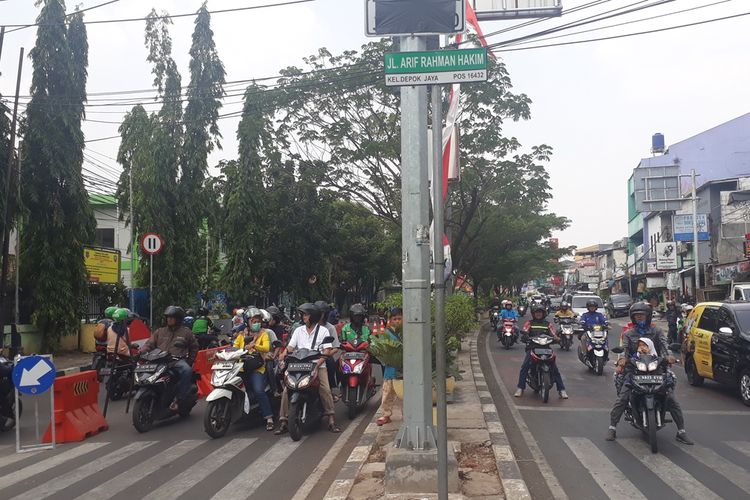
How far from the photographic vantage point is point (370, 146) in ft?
65.6

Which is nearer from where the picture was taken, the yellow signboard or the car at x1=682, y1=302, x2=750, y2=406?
the car at x1=682, y1=302, x2=750, y2=406

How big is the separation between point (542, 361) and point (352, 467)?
5205 millimetres

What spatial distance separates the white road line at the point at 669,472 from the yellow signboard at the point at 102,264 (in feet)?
60.5

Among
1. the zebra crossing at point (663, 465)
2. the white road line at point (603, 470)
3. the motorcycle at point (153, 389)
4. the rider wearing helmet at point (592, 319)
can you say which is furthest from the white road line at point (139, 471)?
the rider wearing helmet at point (592, 319)

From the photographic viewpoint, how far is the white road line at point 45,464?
6.51 m

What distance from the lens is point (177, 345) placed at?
9.02 metres

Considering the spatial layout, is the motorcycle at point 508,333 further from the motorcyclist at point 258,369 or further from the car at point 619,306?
the car at point 619,306

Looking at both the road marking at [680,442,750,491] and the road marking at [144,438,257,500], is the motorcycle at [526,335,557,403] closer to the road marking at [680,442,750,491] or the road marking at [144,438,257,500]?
the road marking at [680,442,750,491]

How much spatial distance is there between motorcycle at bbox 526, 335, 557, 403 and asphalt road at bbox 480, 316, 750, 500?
241 mm

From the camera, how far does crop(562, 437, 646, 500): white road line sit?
18.9 ft

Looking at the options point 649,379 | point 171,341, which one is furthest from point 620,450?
point 171,341

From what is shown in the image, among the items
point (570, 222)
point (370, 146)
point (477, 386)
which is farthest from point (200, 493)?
point (570, 222)

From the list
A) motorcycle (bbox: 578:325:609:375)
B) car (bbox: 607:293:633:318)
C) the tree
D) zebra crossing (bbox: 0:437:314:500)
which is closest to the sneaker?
zebra crossing (bbox: 0:437:314:500)

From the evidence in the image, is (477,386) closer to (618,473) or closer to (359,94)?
(618,473)
